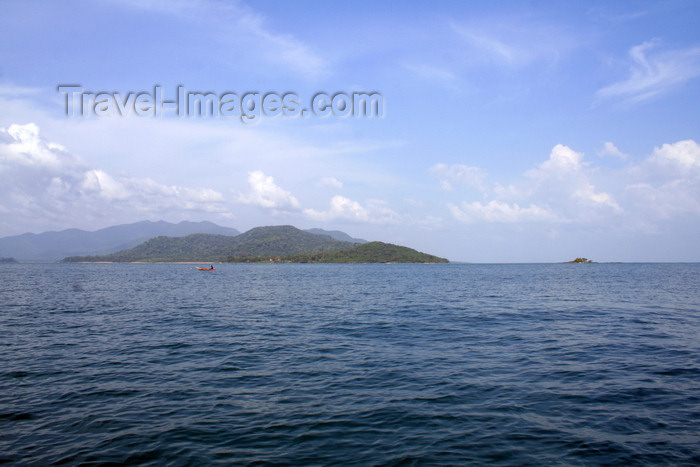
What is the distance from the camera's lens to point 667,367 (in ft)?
75.4

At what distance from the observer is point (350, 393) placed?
18625mm

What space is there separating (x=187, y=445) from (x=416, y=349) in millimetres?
17484

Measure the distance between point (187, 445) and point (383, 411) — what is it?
7439mm

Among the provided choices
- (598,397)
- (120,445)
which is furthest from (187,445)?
(598,397)

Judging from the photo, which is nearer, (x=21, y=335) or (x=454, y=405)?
(x=454, y=405)

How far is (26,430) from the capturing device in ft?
48.0

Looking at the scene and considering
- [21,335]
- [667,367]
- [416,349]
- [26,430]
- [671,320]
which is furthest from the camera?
[671,320]

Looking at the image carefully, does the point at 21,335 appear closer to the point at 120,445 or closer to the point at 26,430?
the point at 26,430

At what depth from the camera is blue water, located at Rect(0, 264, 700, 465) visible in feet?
42.9

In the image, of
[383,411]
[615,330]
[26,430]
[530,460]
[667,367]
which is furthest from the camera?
[615,330]

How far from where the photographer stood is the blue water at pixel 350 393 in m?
13.1

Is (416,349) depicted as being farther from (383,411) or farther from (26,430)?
(26,430)

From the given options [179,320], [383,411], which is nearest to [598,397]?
[383,411]

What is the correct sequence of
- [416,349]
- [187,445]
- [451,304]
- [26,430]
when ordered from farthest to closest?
[451,304]
[416,349]
[26,430]
[187,445]
